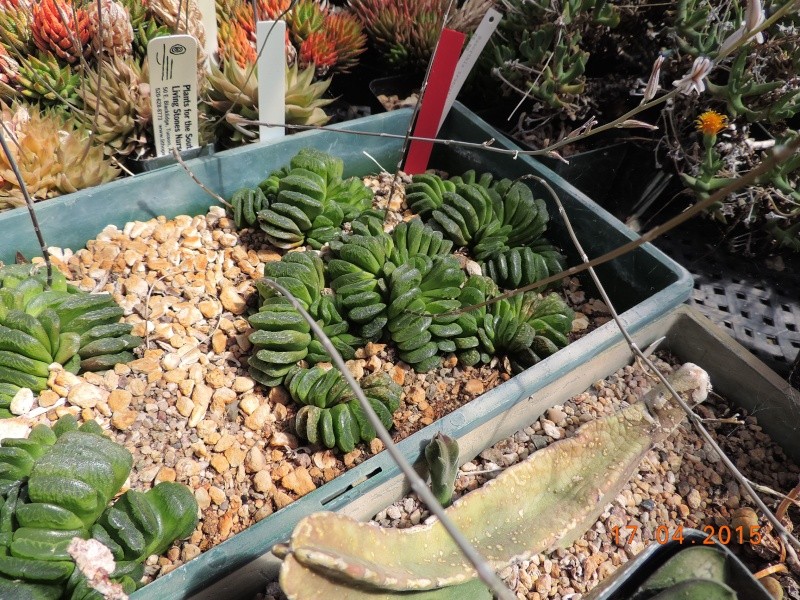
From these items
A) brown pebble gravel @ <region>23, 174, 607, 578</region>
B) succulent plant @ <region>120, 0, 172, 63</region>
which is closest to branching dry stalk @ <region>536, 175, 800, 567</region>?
brown pebble gravel @ <region>23, 174, 607, 578</region>

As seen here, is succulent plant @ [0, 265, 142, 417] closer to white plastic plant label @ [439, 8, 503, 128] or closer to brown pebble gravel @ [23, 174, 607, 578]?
brown pebble gravel @ [23, 174, 607, 578]

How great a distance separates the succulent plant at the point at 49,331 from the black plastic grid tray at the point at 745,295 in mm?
1696

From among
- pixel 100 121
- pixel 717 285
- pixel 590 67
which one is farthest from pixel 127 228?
pixel 717 285

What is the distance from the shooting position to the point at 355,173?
203 centimetres

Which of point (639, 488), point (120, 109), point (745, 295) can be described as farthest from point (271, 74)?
point (745, 295)

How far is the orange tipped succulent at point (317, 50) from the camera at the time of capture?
2082 mm

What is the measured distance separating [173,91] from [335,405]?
38.8 inches

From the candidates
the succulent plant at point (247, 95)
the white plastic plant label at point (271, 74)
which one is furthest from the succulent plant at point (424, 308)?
the succulent plant at point (247, 95)

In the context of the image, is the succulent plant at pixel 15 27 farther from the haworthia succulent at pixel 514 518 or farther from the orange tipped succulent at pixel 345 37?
the haworthia succulent at pixel 514 518

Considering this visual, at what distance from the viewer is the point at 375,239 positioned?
1487mm

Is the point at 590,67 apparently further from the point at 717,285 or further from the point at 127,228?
the point at 127,228

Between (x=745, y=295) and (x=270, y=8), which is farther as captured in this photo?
(x=270, y=8)

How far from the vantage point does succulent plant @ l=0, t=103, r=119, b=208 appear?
5.03 ft

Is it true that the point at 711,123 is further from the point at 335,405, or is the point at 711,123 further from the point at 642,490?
the point at 335,405
